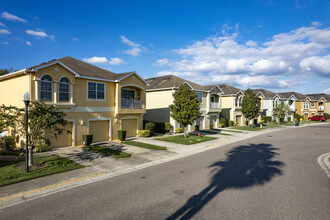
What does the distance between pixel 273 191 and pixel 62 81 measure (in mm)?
15250

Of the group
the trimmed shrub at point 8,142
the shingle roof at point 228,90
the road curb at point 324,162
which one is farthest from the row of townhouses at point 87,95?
the road curb at point 324,162

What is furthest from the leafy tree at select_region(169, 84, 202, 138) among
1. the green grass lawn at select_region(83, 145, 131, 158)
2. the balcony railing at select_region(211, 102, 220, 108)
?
the balcony railing at select_region(211, 102, 220, 108)

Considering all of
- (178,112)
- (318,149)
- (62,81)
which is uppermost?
(62,81)

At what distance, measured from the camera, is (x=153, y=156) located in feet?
45.2

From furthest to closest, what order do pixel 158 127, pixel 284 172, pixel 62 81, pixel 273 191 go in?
pixel 158 127 → pixel 62 81 → pixel 284 172 → pixel 273 191

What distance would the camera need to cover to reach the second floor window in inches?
690

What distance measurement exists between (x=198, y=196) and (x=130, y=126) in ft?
47.8

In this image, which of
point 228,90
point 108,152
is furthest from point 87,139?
point 228,90

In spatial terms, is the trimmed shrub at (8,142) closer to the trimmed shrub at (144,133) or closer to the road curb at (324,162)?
the trimmed shrub at (144,133)

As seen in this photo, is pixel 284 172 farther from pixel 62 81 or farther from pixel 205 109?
pixel 205 109

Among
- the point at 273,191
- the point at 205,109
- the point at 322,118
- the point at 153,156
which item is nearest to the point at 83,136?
the point at 153,156

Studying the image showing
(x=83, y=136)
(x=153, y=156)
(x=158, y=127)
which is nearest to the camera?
(x=153, y=156)

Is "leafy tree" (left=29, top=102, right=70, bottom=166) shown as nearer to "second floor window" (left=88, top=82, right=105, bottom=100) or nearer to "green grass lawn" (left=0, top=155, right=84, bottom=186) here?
"green grass lawn" (left=0, top=155, right=84, bottom=186)

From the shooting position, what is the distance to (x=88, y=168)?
10.8m
